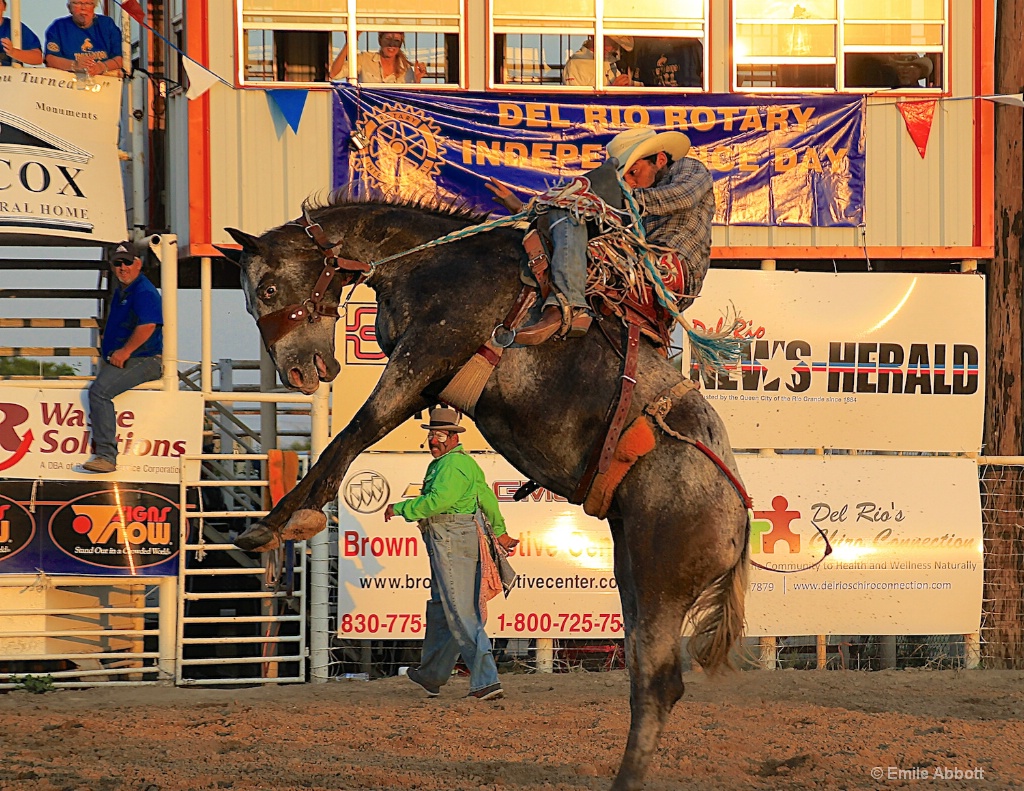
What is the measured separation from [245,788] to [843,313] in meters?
7.86

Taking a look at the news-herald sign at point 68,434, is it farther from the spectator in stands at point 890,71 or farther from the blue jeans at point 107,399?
the spectator in stands at point 890,71

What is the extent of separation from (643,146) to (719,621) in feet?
7.85

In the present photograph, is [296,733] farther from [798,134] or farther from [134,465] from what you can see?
[798,134]

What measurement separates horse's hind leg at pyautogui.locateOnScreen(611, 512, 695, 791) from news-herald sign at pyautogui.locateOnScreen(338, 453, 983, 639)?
5.39 meters

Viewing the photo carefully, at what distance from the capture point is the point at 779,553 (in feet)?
39.2

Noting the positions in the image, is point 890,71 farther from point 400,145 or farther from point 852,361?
point 400,145

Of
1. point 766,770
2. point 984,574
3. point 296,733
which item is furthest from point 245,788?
point 984,574

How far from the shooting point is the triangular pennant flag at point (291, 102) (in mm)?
12312

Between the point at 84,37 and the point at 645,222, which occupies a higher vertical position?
the point at 84,37

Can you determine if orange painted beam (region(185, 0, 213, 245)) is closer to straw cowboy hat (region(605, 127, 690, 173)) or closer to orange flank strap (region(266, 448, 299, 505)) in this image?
orange flank strap (region(266, 448, 299, 505))

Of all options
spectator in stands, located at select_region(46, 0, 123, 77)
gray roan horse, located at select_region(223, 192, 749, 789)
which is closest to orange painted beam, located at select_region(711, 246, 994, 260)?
spectator in stands, located at select_region(46, 0, 123, 77)

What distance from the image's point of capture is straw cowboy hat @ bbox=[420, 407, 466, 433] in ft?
32.1

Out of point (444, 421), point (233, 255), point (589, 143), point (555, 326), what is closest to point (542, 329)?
point (555, 326)

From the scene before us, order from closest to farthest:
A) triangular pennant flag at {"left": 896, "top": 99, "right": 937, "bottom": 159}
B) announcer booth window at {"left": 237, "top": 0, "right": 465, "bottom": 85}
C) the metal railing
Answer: the metal railing < announcer booth window at {"left": 237, "top": 0, "right": 465, "bottom": 85} < triangular pennant flag at {"left": 896, "top": 99, "right": 937, "bottom": 159}
